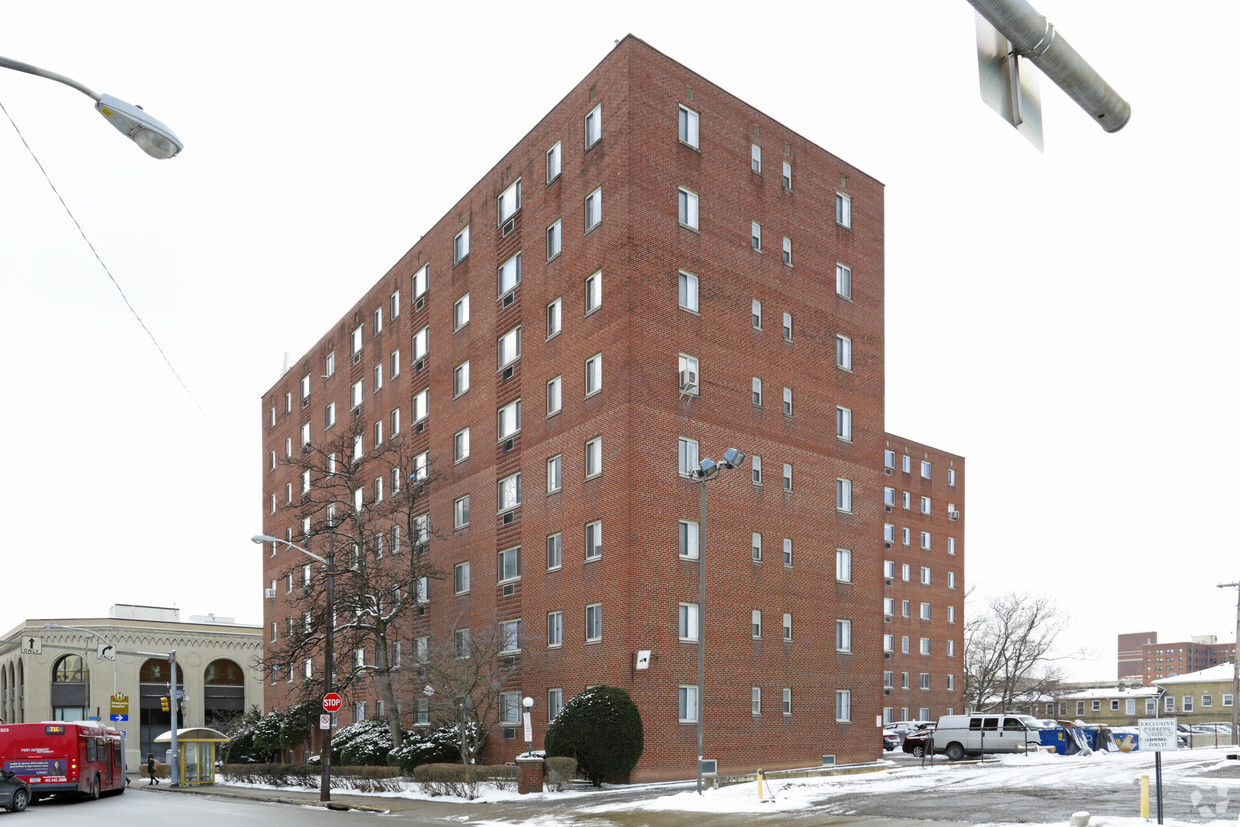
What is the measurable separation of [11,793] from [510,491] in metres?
18.8

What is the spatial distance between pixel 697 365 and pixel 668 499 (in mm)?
4834

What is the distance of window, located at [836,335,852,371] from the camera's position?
45.0m

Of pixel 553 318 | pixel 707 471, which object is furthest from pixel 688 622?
pixel 553 318

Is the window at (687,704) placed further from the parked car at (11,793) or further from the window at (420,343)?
the window at (420,343)

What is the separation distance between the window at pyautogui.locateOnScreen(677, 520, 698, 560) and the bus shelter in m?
25.9

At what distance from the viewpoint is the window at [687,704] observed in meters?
36.3

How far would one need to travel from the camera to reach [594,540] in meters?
37.9

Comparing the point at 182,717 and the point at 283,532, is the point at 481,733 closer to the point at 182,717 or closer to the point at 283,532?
the point at 283,532

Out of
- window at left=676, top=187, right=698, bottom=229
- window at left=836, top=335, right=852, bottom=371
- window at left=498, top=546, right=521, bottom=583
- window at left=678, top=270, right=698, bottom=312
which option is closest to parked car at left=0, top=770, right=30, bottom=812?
window at left=498, top=546, right=521, bottom=583

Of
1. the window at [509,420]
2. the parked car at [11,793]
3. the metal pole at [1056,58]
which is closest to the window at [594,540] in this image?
the window at [509,420]

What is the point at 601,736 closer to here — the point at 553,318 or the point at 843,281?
the point at 553,318

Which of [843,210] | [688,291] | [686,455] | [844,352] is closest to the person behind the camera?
[686,455]

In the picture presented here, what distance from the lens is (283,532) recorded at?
72.5 meters

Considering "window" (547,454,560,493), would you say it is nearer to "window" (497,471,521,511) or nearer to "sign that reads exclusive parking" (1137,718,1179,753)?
"window" (497,471,521,511)
